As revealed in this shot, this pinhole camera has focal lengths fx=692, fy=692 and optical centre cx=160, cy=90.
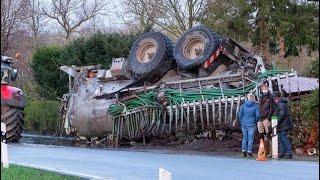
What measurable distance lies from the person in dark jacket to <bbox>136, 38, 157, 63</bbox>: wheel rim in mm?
5549

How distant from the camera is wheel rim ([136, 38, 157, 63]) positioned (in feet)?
Answer: 68.6

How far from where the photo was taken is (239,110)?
17312 mm

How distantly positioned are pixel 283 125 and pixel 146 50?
6.28 meters

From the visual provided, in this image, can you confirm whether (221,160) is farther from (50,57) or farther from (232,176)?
(50,57)

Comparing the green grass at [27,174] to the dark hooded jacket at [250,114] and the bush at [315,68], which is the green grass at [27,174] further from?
the dark hooded jacket at [250,114]

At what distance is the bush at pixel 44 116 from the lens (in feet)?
96.1

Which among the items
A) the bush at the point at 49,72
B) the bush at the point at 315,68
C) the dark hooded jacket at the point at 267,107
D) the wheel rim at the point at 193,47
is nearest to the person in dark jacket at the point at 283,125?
the dark hooded jacket at the point at 267,107

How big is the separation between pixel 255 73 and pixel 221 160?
4310 mm

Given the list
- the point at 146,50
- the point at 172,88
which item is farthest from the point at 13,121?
the point at 172,88

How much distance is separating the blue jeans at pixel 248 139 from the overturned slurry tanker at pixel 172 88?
137 centimetres

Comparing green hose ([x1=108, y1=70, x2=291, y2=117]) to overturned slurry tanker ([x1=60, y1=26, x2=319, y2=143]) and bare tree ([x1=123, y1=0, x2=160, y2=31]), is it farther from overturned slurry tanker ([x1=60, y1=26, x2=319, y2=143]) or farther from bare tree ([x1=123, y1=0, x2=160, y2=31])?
bare tree ([x1=123, y1=0, x2=160, y2=31])

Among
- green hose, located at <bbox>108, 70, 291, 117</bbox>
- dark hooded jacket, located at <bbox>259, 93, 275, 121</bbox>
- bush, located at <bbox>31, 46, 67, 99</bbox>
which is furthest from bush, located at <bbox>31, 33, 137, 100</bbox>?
dark hooded jacket, located at <bbox>259, 93, 275, 121</bbox>

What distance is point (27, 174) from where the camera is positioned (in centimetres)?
1096

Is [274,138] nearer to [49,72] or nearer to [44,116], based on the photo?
[44,116]
